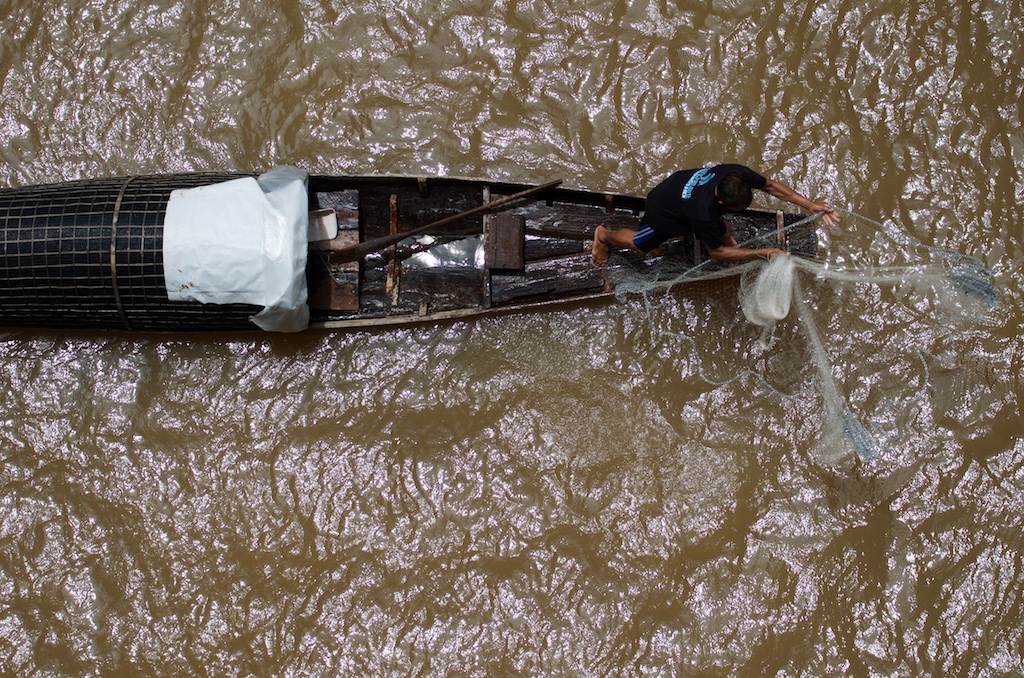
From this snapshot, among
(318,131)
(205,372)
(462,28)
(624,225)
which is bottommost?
(205,372)

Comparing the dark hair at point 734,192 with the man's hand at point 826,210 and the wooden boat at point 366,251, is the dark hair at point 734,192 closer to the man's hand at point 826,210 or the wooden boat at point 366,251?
the man's hand at point 826,210

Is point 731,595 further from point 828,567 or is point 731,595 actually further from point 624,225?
point 624,225

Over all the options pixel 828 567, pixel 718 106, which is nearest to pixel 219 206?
pixel 718 106

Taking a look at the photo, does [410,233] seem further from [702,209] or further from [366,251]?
[702,209]

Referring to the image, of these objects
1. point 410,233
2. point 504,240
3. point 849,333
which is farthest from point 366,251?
point 849,333

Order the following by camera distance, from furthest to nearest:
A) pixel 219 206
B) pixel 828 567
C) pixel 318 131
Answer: pixel 318 131 < pixel 828 567 < pixel 219 206

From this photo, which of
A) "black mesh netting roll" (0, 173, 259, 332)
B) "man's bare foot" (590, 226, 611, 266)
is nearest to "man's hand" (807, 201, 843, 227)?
"man's bare foot" (590, 226, 611, 266)

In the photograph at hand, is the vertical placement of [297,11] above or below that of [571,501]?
→ above

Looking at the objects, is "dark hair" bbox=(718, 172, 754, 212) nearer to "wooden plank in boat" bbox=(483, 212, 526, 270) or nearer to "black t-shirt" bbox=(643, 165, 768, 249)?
"black t-shirt" bbox=(643, 165, 768, 249)
